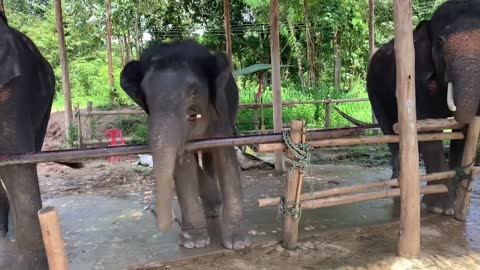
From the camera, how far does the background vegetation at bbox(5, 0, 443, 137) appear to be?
14828mm

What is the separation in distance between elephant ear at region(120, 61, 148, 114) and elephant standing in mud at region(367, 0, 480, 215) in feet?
8.64

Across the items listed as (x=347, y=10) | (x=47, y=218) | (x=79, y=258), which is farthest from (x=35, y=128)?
(x=347, y=10)

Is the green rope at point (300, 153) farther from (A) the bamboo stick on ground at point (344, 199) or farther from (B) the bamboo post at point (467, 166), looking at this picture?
(B) the bamboo post at point (467, 166)

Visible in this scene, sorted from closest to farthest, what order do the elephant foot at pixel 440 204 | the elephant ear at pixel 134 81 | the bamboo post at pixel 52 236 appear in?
the bamboo post at pixel 52 236, the elephant ear at pixel 134 81, the elephant foot at pixel 440 204

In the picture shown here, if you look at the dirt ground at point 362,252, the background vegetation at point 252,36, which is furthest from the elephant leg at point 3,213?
the background vegetation at point 252,36

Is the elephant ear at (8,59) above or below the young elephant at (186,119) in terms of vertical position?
above

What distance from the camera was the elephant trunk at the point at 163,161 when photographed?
10.0 feet

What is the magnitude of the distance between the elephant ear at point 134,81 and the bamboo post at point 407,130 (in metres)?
1.99

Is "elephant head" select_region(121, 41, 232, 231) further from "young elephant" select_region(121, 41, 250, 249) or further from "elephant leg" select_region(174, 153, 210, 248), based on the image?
"elephant leg" select_region(174, 153, 210, 248)

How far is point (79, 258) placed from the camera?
146 inches

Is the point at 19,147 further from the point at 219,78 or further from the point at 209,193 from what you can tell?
the point at 209,193

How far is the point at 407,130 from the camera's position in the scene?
3467mm

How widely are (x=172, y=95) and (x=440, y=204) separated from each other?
2.99m

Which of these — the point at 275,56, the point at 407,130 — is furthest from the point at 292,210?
the point at 275,56
